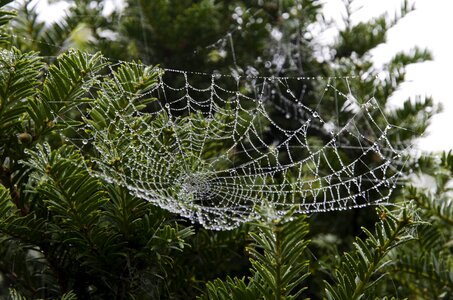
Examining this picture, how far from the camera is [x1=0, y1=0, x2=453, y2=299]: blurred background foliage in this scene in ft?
2.95

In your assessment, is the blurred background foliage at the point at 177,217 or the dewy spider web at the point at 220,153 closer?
the blurred background foliage at the point at 177,217

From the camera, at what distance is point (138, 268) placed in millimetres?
1055

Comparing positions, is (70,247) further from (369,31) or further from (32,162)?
(369,31)

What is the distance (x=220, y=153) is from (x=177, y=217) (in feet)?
0.60

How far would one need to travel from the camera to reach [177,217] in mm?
1322

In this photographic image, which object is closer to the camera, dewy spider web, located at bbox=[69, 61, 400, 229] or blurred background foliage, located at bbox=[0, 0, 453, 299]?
blurred background foliage, located at bbox=[0, 0, 453, 299]

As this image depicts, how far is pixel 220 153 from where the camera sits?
1.37 metres

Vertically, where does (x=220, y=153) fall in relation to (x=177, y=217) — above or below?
above

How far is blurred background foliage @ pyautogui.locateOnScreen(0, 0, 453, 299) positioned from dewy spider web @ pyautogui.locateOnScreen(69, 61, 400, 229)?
40mm

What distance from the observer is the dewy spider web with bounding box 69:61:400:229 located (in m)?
1.05

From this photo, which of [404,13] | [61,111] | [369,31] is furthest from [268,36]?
[61,111]

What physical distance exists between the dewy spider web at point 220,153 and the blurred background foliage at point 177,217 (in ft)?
0.13

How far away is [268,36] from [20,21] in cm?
78

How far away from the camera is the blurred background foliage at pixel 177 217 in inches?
35.4
